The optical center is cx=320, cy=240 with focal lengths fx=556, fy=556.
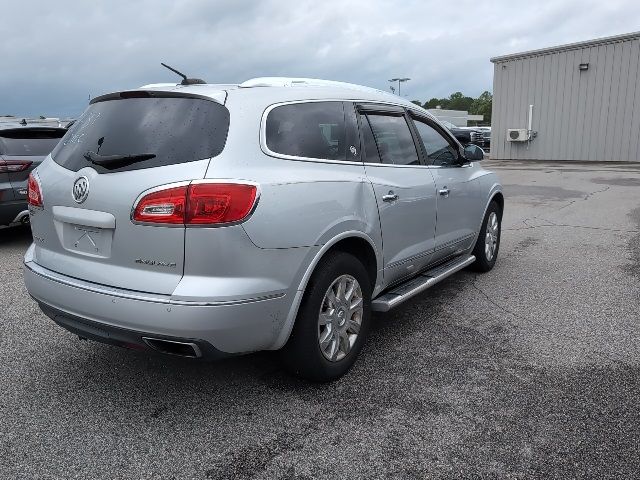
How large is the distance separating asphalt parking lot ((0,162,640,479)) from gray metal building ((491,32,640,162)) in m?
18.0

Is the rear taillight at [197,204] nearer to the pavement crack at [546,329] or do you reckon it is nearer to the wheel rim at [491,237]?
the pavement crack at [546,329]

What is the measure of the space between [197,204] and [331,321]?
3.66ft

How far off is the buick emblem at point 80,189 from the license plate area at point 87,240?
5.7 inches

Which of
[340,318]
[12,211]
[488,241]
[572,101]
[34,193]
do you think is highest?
[572,101]

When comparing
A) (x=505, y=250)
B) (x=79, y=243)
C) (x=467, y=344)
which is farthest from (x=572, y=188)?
(x=79, y=243)

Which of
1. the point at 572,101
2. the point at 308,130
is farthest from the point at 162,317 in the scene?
the point at 572,101

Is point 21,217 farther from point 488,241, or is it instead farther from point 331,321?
point 488,241

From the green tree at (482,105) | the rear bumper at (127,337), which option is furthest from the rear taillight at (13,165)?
the green tree at (482,105)

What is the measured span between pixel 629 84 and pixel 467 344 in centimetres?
1977

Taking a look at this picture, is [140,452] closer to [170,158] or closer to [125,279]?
[125,279]

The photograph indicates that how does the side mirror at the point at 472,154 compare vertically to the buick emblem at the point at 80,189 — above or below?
below

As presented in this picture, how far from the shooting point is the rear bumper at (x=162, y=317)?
8.47ft

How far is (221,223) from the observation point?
2.58 m

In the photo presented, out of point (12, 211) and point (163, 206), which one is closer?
point (163, 206)
